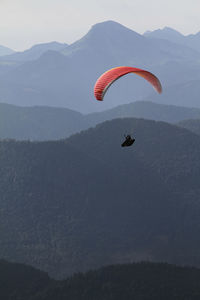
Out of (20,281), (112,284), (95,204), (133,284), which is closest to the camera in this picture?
(133,284)

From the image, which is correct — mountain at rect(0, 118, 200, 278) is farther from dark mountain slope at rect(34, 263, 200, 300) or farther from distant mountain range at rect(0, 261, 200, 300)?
dark mountain slope at rect(34, 263, 200, 300)

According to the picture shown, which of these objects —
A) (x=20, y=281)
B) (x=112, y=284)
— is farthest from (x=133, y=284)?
(x=20, y=281)

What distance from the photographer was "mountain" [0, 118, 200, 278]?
142 metres

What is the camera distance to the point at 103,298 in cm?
9194

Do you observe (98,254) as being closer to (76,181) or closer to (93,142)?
(76,181)

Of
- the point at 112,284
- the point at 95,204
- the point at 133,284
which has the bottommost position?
the point at 133,284

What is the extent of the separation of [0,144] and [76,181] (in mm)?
37678

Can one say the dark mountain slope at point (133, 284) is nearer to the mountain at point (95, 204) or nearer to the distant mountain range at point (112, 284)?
the distant mountain range at point (112, 284)

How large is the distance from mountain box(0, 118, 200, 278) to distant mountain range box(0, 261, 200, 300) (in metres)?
25.1

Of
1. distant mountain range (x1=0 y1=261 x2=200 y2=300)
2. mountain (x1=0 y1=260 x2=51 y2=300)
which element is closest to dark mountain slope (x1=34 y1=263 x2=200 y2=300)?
distant mountain range (x1=0 y1=261 x2=200 y2=300)

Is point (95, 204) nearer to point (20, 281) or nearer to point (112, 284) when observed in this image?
point (20, 281)

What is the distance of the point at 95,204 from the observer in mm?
164875

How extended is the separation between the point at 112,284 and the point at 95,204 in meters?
68.5

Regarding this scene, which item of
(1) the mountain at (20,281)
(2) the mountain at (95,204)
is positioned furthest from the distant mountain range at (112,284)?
(2) the mountain at (95,204)
